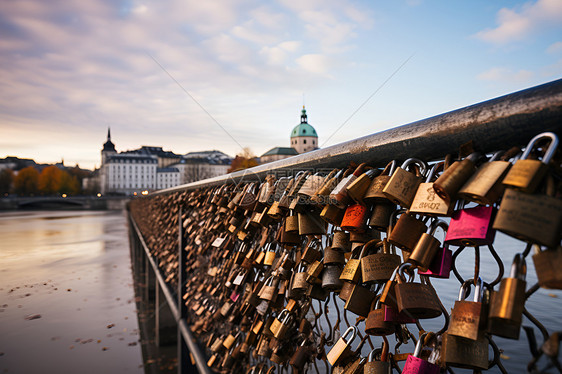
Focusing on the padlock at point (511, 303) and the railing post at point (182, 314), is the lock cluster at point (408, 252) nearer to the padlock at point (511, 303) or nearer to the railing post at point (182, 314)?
the padlock at point (511, 303)

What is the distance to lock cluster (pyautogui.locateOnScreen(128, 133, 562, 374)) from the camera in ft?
1.93

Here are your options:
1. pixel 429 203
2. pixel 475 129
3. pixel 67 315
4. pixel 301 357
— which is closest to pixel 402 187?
pixel 429 203

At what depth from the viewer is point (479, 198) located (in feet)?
2.21

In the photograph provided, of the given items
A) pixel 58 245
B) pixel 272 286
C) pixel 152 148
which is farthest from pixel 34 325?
pixel 152 148

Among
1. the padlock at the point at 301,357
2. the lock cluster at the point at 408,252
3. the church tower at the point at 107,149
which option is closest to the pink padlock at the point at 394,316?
the lock cluster at the point at 408,252

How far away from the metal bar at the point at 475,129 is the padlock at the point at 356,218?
0.13m

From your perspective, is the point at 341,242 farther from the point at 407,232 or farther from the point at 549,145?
the point at 549,145

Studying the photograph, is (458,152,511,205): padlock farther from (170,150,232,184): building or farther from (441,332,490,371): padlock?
(170,150,232,184): building

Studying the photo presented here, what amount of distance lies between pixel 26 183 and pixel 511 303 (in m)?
118

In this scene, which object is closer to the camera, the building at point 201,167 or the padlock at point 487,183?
the padlock at point 487,183

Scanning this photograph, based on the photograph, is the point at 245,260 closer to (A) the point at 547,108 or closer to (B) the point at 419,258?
(B) the point at 419,258

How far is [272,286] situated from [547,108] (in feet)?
4.13

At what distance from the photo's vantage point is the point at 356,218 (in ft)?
3.27

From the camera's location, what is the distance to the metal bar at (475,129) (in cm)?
60
